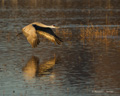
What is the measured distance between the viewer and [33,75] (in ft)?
50.2

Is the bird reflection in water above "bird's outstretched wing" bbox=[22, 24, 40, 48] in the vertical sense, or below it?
below

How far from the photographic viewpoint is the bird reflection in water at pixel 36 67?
15.5 meters

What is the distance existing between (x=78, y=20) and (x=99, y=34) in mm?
10819

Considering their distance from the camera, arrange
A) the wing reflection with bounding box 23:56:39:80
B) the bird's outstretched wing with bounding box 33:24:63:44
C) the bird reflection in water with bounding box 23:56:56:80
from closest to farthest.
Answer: the wing reflection with bounding box 23:56:39:80, the bird reflection in water with bounding box 23:56:56:80, the bird's outstretched wing with bounding box 33:24:63:44

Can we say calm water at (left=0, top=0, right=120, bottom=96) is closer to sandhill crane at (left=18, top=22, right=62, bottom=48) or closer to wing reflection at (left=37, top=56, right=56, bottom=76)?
wing reflection at (left=37, top=56, right=56, bottom=76)

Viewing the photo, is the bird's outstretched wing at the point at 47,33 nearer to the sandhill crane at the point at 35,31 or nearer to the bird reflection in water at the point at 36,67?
the sandhill crane at the point at 35,31

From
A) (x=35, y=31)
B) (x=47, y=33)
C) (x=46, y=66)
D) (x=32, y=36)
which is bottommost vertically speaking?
(x=46, y=66)

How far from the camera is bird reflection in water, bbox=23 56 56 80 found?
15500mm

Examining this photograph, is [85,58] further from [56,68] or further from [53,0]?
[53,0]

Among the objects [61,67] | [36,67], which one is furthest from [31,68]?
[61,67]

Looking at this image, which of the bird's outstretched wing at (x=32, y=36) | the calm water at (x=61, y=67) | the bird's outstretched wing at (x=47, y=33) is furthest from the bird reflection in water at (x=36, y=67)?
the bird's outstretched wing at (x=47, y=33)

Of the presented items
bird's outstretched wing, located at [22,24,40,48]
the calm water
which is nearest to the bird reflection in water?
the calm water

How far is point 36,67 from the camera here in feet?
55.2

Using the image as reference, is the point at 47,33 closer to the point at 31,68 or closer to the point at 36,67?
the point at 36,67
